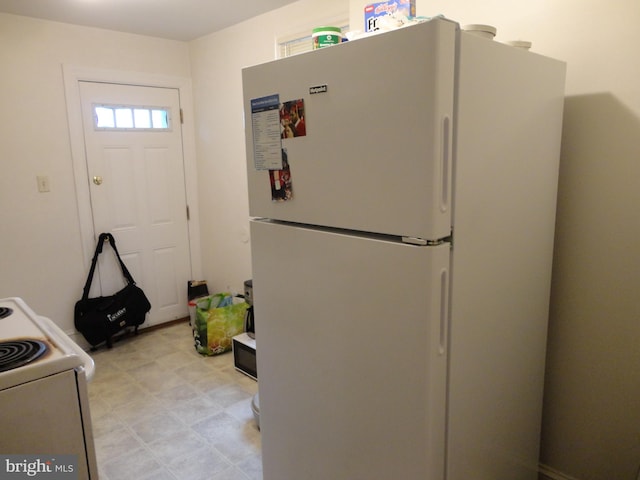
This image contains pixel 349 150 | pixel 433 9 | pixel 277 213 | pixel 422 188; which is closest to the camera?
pixel 422 188

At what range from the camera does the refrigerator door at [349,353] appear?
3.71 ft

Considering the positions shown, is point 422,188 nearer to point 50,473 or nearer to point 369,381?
point 369,381

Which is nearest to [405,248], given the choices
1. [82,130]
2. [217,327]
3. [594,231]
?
[594,231]

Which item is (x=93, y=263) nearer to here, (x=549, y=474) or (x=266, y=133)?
(x=266, y=133)

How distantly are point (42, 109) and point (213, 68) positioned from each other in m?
1.25

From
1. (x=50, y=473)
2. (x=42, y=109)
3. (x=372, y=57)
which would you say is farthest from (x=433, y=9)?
(x=42, y=109)

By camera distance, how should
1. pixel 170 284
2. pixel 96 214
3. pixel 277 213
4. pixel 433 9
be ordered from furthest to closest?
pixel 170 284 → pixel 96 214 → pixel 433 9 → pixel 277 213

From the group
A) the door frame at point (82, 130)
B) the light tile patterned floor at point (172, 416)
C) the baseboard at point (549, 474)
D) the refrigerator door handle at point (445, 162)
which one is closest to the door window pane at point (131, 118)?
the door frame at point (82, 130)

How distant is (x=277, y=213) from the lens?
1462mm

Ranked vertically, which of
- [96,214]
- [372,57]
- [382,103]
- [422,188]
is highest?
[372,57]

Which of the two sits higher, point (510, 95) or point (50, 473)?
point (510, 95)

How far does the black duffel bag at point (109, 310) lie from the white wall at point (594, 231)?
2.94 meters

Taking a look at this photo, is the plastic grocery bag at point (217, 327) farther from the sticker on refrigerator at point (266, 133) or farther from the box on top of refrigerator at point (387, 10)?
the box on top of refrigerator at point (387, 10)

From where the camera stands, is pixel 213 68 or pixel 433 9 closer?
pixel 433 9
